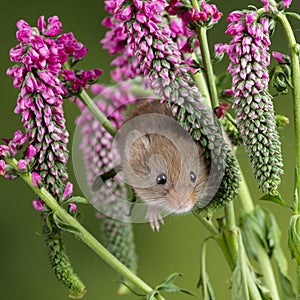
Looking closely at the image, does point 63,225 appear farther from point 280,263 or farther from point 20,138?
point 280,263

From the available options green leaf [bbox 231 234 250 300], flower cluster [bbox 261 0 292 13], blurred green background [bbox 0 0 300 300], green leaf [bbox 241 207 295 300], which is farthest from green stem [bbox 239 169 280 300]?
blurred green background [bbox 0 0 300 300]

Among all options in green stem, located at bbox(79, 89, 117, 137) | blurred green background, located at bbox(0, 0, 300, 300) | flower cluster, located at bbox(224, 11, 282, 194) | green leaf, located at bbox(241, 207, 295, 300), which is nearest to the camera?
flower cluster, located at bbox(224, 11, 282, 194)

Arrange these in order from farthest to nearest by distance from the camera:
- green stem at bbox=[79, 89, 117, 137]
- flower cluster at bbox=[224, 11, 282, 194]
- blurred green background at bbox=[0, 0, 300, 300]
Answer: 1. blurred green background at bbox=[0, 0, 300, 300]
2. green stem at bbox=[79, 89, 117, 137]
3. flower cluster at bbox=[224, 11, 282, 194]

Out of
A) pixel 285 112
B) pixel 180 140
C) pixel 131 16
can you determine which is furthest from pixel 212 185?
pixel 285 112

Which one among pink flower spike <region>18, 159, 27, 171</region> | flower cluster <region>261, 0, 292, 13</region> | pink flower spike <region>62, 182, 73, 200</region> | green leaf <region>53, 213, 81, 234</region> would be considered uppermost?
pink flower spike <region>18, 159, 27, 171</region>

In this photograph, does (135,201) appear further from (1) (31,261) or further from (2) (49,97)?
(1) (31,261)

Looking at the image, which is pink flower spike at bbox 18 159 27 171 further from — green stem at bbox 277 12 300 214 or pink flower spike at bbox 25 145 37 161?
green stem at bbox 277 12 300 214
